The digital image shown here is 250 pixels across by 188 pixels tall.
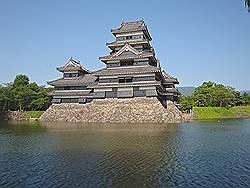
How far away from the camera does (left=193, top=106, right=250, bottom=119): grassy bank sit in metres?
48.7

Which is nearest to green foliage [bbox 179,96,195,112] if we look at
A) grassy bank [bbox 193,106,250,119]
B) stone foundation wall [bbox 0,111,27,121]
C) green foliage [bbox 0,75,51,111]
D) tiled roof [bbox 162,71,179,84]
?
grassy bank [bbox 193,106,250,119]

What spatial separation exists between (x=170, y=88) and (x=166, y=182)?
3711 centimetres

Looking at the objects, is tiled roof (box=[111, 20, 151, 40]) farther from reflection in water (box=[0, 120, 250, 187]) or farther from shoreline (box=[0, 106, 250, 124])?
reflection in water (box=[0, 120, 250, 187])

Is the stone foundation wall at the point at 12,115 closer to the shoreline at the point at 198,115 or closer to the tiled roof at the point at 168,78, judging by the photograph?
the shoreline at the point at 198,115

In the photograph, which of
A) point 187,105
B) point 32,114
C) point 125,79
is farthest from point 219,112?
point 32,114

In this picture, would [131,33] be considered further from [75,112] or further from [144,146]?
[144,146]

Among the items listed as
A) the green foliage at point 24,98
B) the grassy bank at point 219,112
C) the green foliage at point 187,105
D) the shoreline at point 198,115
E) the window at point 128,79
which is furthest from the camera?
the green foliage at point 187,105

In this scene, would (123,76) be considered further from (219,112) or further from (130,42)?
(219,112)

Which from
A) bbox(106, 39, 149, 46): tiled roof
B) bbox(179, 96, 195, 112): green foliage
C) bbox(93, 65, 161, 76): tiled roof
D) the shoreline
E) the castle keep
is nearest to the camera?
bbox(93, 65, 161, 76): tiled roof

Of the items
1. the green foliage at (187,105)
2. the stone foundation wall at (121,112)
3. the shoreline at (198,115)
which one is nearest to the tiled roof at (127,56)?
the stone foundation wall at (121,112)

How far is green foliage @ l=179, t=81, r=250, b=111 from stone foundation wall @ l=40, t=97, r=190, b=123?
17095 millimetres

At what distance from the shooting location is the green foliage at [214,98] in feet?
184

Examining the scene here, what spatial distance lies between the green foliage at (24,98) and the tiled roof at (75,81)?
7.73m

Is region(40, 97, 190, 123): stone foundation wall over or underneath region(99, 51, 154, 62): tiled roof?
underneath
